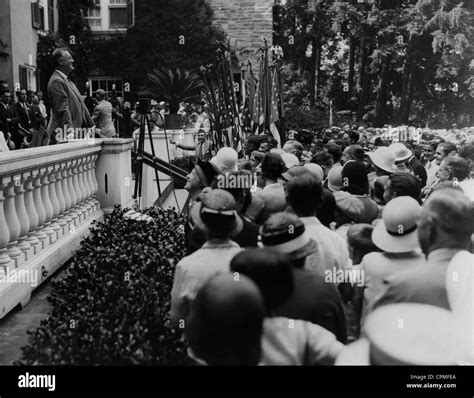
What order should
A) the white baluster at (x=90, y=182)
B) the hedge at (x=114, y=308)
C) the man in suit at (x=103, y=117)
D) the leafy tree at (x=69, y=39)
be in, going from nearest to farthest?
Result: the hedge at (x=114, y=308) → the white baluster at (x=90, y=182) → the man in suit at (x=103, y=117) → the leafy tree at (x=69, y=39)

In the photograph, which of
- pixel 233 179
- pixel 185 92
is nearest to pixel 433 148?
pixel 233 179

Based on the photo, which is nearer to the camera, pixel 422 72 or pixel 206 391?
pixel 206 391

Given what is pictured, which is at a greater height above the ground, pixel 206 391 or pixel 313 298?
pixel 313 298

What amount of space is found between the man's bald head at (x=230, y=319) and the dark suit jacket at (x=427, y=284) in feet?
2.43

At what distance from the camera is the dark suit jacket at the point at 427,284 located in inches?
133

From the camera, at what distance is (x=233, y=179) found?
526 cm

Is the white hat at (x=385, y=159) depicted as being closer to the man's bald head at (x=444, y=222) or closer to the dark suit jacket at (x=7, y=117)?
the man's bald head at (x=444, y=222)

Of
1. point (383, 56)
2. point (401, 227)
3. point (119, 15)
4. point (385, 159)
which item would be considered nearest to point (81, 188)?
point (385, 159)

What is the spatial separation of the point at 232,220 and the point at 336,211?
1629 mm

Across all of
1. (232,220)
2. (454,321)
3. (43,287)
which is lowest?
(43,287)

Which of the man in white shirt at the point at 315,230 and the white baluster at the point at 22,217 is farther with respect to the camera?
the white baluster at the point at 22,217

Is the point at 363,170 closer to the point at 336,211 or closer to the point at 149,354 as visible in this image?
the point at 336,211


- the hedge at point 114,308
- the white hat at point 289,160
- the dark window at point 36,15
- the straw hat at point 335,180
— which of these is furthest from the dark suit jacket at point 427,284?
the dark window at point 36,15

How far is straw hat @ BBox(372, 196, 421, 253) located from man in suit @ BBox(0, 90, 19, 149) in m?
7.54
